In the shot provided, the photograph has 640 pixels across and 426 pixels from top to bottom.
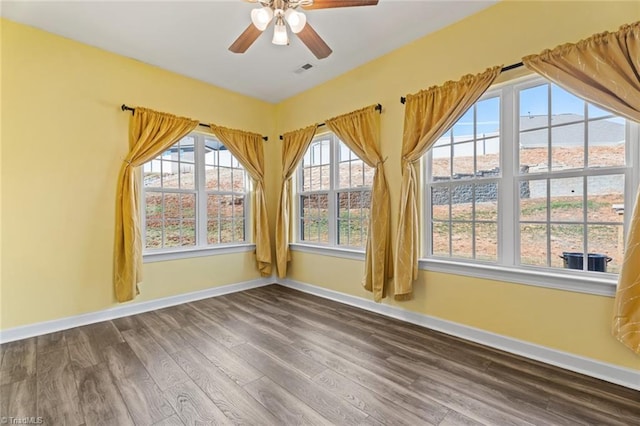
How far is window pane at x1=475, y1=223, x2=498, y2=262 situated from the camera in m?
2.61

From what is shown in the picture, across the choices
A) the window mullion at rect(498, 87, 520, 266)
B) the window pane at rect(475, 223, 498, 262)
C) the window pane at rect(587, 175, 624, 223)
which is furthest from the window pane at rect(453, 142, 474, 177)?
the window pane at rect(587, 175, 624, 223)

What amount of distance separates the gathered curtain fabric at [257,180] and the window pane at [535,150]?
3.37 meters

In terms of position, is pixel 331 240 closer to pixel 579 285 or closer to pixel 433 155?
pixel 433 155

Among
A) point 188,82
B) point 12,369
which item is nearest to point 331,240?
point 188,82

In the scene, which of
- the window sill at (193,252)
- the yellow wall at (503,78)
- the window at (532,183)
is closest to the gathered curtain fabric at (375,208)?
the yellow wall at (503,78)

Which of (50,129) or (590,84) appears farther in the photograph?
(50,129)

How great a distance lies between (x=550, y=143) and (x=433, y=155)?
0.98 metres

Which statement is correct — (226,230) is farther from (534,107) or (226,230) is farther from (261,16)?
(534,107)

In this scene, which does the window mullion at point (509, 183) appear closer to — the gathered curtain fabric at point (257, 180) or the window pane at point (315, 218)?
the window pane at point (315, 218)

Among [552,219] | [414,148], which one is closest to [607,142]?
[552,219]

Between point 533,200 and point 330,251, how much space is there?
2.37 m

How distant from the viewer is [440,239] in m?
2.98

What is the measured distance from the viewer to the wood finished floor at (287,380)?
1688 millimetres

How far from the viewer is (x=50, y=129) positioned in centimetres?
286
